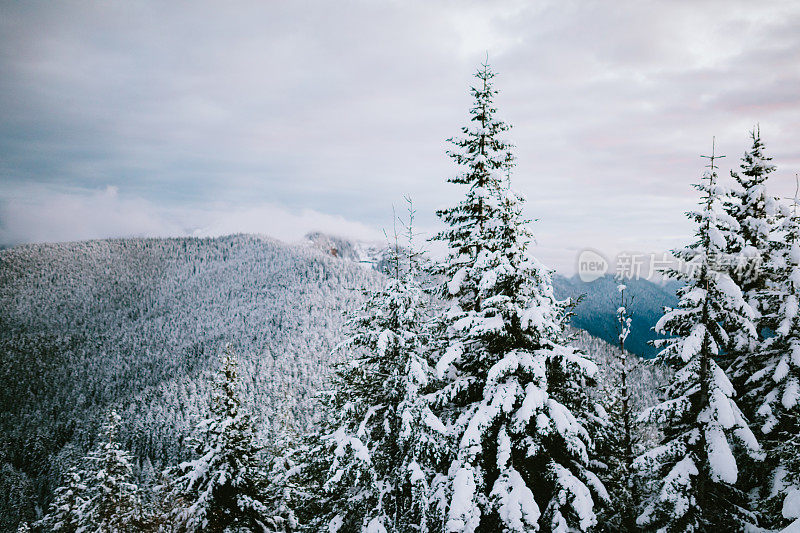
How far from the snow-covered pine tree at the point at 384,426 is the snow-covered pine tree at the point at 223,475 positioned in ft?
17.1

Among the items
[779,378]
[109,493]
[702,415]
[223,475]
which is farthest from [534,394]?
[109,493]

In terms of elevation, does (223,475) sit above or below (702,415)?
below

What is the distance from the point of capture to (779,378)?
10281 mm

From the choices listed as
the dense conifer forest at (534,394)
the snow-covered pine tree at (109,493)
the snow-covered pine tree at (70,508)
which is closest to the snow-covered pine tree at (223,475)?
the dense conifer forest at (534,394)

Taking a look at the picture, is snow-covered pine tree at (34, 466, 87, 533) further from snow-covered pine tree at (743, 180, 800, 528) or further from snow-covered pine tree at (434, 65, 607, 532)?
snow-covered pine tree at (743, 180, 800, 528)

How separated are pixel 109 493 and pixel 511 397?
23831mm

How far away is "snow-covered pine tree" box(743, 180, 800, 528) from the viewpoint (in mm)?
9133

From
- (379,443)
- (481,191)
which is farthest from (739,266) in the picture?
(379,443)

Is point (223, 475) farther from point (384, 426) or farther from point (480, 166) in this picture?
point (480, 166)

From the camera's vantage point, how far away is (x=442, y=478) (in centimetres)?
1000

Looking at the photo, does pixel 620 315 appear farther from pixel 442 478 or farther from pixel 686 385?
pixel 442 478

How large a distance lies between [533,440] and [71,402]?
234032mm

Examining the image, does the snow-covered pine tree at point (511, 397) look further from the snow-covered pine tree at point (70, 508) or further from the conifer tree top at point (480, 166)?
the snow-covered pine tree at point (70, 508)

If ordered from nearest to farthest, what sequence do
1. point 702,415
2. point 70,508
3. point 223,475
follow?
point 702,415
point 223,475
point 70,508
